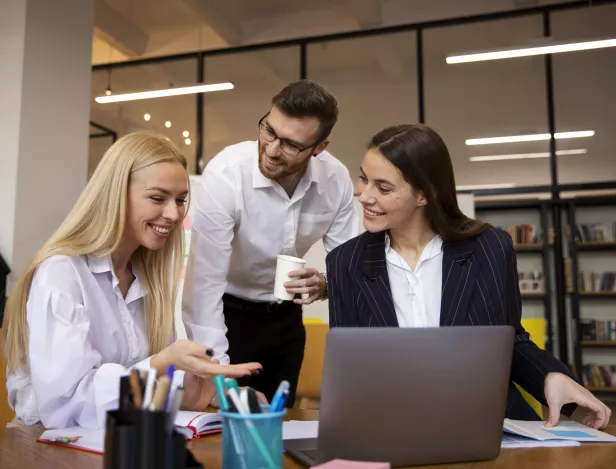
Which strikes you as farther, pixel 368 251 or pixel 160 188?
pixel 368 251

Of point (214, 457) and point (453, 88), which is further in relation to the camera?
point (453, 88)

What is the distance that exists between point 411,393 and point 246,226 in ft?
4.26

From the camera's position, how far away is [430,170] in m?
1.63

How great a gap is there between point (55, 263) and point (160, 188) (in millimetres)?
310

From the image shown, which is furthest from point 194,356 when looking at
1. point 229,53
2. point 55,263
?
point 229,53

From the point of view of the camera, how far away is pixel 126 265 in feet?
5.25

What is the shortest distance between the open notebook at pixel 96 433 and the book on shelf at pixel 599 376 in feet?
21.4

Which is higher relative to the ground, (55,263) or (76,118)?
(76,118)

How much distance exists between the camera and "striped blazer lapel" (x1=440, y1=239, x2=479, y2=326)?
1513mm

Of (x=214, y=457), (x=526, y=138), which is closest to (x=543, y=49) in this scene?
(x=526, y=138)

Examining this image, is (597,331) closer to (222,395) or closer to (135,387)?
(222,395)

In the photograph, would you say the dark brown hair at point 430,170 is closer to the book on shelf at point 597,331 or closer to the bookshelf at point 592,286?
the bookshelf at point 592,286

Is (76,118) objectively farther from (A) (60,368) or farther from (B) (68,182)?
(A) (60,368)

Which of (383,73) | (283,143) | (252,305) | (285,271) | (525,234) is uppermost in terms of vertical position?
(383,73)
